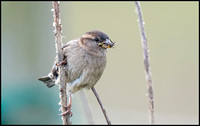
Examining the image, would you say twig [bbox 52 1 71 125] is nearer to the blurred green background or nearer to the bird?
the bird

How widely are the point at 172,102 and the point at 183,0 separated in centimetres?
303

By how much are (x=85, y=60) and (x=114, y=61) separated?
259 inches

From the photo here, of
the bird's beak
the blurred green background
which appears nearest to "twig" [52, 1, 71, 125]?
the bird's beak

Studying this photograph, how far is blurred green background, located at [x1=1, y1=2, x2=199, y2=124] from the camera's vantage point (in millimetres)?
5148

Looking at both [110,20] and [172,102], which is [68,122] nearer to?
[172,102]

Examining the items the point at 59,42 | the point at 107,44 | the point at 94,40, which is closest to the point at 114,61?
the point at 94,40

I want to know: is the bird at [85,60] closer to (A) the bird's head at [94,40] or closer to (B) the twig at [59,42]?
(A) the bird's head at [94,40]

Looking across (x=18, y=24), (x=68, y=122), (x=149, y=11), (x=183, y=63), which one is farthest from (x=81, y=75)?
(x=149, y=11)

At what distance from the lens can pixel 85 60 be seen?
2873 mm

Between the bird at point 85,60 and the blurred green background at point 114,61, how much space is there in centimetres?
57

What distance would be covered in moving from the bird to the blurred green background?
1.86 ft

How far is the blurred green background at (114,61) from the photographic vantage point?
5148 mm

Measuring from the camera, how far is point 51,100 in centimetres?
511

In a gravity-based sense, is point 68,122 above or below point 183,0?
below
